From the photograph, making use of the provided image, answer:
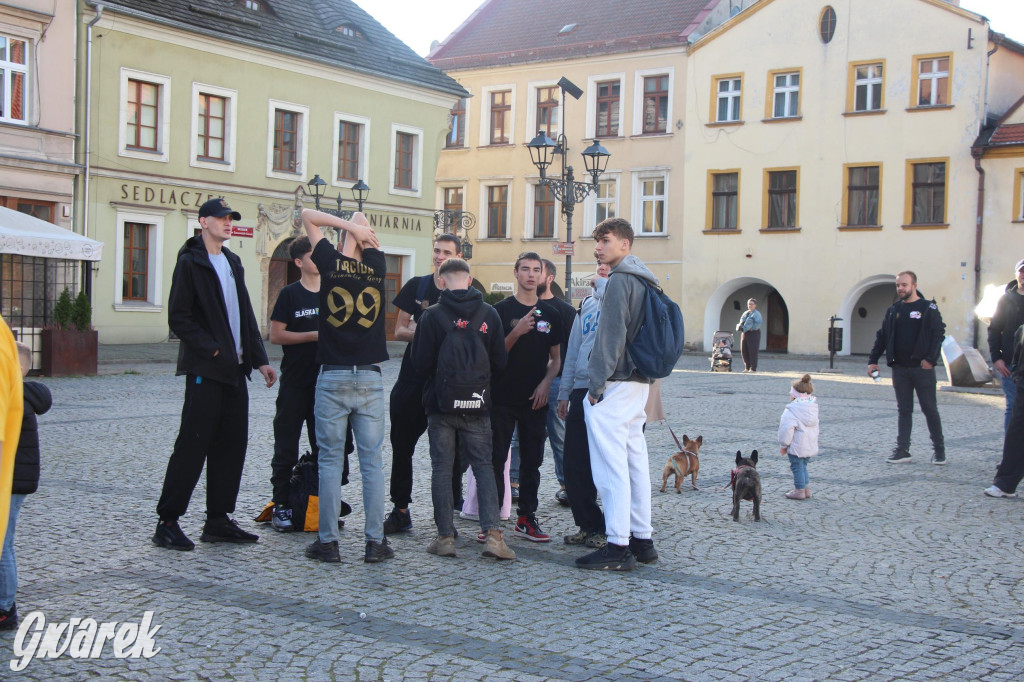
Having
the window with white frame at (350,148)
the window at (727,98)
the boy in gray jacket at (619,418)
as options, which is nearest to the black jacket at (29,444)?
the boy in gray jacket at (619,418)

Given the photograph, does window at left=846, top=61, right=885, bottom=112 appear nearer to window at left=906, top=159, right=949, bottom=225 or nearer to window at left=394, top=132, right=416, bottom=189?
window at left=906, top=159, right=949, bottom=225

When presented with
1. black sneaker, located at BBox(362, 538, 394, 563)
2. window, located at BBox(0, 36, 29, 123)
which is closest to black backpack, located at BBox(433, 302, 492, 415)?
black sneaker, located at BBox(362, 538, 394, 563)

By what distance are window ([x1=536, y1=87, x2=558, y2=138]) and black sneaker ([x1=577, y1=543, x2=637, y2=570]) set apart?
37.7m

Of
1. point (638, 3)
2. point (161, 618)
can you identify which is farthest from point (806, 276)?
point (161, 618)

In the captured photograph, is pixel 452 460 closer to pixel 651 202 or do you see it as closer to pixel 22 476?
pixel 22 476

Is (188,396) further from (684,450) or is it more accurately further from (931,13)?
(931,13)

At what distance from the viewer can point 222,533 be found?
266 inches

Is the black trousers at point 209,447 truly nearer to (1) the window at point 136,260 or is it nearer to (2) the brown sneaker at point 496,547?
(2) the brown sneaker at point 496,547

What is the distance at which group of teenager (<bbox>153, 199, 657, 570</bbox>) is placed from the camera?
6367 mm

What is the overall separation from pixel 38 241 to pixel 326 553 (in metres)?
14.3

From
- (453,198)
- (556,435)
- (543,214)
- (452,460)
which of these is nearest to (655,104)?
(543,214)

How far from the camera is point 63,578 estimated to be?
575 centimetres

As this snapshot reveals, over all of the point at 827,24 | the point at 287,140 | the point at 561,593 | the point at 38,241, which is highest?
the point at 827,24

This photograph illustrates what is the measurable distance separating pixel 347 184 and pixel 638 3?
15672mm
